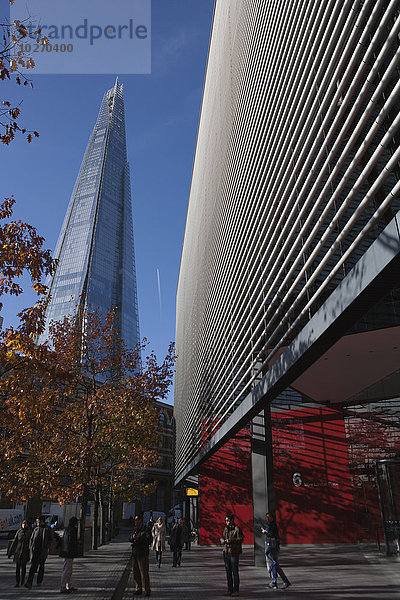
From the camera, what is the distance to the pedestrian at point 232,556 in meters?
9.86

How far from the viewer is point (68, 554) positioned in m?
10.5

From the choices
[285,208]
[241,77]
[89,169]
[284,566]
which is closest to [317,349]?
[285,208]

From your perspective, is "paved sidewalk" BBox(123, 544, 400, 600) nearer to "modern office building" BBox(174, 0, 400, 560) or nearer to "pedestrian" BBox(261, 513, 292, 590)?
"pedestrian" BBox(261, 513, 292, 590)

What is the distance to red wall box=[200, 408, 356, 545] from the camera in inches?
821

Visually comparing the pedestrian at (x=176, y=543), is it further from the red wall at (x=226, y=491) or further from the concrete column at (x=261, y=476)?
the red wall at (x=226, y=491)

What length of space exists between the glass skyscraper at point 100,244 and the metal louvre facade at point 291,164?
11674 centimetres

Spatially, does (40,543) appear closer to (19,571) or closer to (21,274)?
(19,571)

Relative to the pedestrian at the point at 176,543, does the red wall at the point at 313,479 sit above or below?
above

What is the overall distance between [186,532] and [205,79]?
31.4 metres

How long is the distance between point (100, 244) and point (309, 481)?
141 meters

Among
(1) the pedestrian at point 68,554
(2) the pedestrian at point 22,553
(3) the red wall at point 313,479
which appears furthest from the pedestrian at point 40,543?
(3) the red wall at point 313,479

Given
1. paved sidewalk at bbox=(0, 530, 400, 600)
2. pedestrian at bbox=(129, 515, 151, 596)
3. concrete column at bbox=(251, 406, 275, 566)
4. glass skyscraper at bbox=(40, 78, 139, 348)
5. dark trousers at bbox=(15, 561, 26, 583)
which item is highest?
glass skyscraper at bbox=(40, 78, 139, 348)

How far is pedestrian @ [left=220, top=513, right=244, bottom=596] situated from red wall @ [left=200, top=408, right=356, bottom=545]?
11.9m

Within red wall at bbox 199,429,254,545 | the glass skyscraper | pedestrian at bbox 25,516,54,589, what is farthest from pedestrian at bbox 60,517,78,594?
the glass skyscraper
